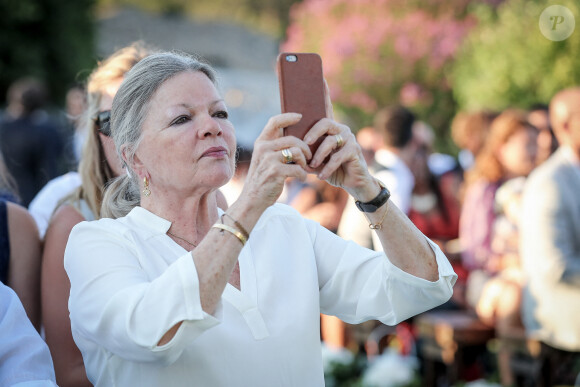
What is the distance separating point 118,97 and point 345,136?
0.75 meters

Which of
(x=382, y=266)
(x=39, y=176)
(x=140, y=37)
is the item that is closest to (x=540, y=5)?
(x=39, y=176)

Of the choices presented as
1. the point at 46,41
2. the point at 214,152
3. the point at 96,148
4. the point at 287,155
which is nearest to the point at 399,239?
the point at 287,155

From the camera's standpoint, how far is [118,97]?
215 cm

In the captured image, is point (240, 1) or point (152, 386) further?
point (240, 1)

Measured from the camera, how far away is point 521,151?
17.9 feet

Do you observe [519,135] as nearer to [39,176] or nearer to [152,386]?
[152,386]

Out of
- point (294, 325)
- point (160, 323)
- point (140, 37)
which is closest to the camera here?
point (160, 323)

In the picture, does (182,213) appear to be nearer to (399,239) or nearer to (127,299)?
(127,299)

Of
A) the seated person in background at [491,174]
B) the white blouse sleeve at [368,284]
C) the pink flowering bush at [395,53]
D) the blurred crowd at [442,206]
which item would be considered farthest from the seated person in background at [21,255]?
the pink flowering bush at [395,53]

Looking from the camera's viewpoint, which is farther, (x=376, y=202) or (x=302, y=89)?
(x=376, y=202)

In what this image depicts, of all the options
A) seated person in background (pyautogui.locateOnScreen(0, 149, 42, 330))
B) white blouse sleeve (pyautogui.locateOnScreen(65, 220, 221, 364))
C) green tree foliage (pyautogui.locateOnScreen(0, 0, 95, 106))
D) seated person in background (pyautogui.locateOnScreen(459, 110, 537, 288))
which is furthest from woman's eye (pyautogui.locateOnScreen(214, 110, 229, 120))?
green tree foliage (pyautogui.locateOnScreen(0, 0, 95, 106))

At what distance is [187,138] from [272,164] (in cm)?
36

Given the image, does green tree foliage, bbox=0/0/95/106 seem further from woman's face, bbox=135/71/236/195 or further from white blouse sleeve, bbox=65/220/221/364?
white blouse sleeve, bbox=65/220/221/364

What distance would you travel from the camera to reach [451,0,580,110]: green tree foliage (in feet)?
32.7
